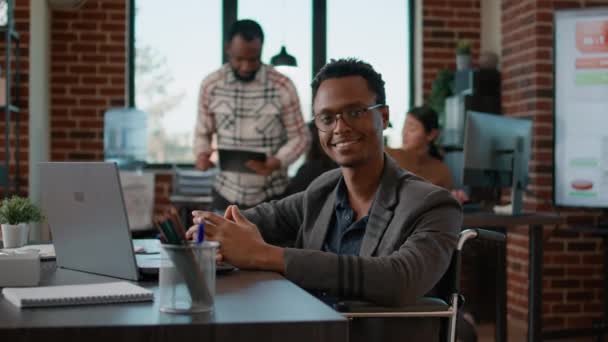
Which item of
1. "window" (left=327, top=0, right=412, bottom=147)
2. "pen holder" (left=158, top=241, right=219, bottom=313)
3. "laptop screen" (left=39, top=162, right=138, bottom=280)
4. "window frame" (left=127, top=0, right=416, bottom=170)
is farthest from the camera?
"window" (left=327, top=0, right=412, bottom=147)

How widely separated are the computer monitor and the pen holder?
2.58 meters

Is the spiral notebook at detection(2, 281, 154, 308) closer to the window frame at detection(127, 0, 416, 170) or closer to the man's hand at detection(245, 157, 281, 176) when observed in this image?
the man's hand at detection(245, 157, 281, 176)

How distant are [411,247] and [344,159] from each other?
33 cm

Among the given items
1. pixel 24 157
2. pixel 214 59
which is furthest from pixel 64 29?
pixel 24 157

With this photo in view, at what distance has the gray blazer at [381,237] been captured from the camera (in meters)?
1.55

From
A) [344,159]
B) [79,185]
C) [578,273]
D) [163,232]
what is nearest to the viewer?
[163,232]

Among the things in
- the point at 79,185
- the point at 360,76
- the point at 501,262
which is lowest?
the point at 501,262

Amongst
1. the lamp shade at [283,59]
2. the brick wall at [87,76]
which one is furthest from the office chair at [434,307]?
the brick wall at [87,76]

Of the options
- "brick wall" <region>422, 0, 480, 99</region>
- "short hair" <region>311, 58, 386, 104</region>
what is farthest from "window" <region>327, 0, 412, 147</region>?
"short hair" <region>311, 58, 386, 104</region>

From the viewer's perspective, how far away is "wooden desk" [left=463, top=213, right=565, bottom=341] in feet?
11.1

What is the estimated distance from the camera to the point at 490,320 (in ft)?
15.1

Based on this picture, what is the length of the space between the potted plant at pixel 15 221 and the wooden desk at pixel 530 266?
193 cm

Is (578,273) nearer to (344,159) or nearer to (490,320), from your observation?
(490,320)

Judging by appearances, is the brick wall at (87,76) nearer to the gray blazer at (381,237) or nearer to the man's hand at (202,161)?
the man's hand at (202,161)
